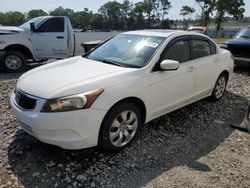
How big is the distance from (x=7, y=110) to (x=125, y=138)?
2627mm

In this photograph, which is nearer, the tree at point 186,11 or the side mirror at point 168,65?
the side mirror at point 168,65

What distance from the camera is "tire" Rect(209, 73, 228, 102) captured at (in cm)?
595

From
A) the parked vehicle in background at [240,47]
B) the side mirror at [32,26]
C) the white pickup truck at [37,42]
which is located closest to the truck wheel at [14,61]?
the white pickup truck at [37,42]

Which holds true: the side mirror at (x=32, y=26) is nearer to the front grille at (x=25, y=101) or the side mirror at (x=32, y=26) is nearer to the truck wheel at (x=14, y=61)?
the truck wheel at (x=14, y=61)

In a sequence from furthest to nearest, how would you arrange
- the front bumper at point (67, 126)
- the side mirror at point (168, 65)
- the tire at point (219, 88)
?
the tire at point (219, 88)
the side mirror at point (168, 65)
the front bumper at point (67, 126)

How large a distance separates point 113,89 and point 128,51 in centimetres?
115

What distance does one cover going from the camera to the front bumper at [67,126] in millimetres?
3262

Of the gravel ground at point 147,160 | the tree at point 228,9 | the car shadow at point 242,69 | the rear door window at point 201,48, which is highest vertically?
the tree at point 228,9

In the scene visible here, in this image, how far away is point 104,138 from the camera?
3.58 meters

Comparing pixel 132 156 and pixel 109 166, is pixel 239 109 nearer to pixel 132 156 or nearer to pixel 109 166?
pixel 132 156

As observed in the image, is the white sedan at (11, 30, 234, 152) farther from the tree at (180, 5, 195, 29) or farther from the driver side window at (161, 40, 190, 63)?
the tree at (180, 5, 195, 29)

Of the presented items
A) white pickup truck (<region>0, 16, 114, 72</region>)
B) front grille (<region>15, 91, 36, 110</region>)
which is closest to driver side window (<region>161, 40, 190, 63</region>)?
front grille (<region>15, 91, 36, 110</region>)

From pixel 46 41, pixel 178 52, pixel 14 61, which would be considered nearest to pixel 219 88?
pixel 178 52

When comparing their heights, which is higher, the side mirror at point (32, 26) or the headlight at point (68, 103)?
the side mirror at point (32, 26)
